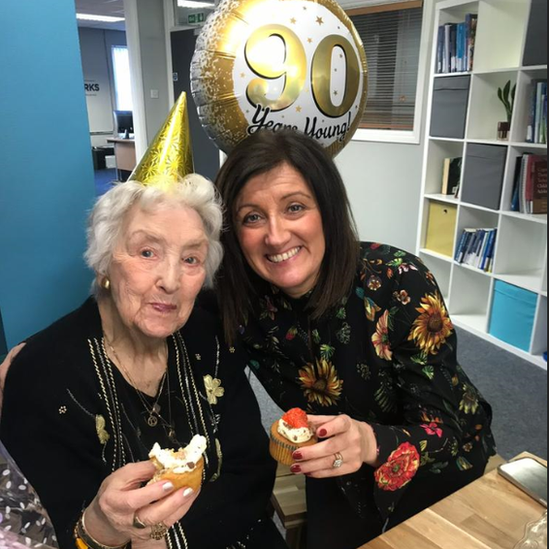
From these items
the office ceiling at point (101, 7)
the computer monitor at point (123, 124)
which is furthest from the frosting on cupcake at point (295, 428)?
the office ceiling at point (101, 7)

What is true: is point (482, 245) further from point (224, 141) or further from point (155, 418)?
point (155, 418)

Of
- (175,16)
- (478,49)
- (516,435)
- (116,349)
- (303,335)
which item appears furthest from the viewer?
(175,16)

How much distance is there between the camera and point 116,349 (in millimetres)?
1228

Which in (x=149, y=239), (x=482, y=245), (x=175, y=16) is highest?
(x=175, y=16)

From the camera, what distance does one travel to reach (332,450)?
1.10 meters

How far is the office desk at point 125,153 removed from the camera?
25.5 feet

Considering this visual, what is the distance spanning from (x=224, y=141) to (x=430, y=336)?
2.53 feet

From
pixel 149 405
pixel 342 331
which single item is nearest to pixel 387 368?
pixel 342 331

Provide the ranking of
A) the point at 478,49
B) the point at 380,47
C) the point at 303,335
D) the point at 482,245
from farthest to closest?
the point at 380,47
the point at 482,245
the point at 478,49
the point at 303,335

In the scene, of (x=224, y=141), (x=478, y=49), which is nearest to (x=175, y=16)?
(x=478, y=49)

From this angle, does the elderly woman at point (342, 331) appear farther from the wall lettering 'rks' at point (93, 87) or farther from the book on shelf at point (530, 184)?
the wall lettering 'rks' at point (93, 87)

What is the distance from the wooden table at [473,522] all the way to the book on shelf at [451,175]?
9.96 ft

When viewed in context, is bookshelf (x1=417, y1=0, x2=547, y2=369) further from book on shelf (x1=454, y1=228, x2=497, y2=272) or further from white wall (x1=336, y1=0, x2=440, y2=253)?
white wall (x1=336, y1=0, x2=440, y2=253)

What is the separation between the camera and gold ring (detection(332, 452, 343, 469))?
111 centimetres
